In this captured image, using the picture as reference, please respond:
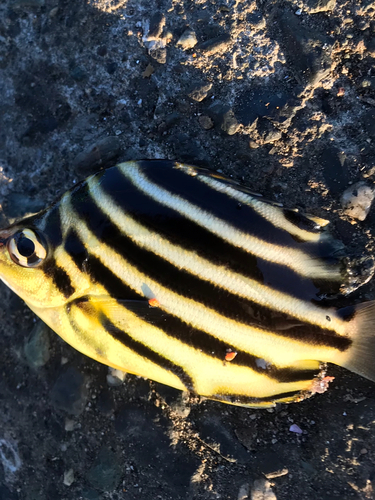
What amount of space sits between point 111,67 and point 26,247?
0.91 m

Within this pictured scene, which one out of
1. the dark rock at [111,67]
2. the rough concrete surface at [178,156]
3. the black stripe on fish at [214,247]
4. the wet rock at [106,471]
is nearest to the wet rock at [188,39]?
the rough concrete surface at [178,156]

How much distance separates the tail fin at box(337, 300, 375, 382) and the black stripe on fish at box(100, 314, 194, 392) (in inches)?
20.4

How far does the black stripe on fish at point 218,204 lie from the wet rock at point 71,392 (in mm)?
924

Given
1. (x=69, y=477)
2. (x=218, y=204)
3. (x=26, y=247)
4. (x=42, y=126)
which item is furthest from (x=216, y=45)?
(x=69, y=477)

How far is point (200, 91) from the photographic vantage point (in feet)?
5.11

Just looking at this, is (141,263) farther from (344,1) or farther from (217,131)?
(344,1)

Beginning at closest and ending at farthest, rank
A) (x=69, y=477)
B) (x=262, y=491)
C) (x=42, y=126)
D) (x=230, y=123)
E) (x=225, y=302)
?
1. (x=225, y=302)
2. (x=262, y=491)
3. (x=230, y=123)
4. (x=69, y=477)
5. (x=42, y=126)

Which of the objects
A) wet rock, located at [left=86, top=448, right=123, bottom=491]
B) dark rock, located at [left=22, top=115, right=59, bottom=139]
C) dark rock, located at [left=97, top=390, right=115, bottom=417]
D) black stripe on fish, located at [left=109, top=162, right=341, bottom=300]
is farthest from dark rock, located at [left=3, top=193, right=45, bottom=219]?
wet rock, located at [left=86, top=448, right=123, bottom=491]

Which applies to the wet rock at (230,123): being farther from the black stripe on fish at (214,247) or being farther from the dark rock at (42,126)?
the dark rock at (42,126)

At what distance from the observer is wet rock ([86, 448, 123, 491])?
1563mm

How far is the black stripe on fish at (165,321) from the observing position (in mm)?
1196

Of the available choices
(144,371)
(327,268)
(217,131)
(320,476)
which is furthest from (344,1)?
(320,476)

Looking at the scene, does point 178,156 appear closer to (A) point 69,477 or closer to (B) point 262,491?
(B) point 262,491

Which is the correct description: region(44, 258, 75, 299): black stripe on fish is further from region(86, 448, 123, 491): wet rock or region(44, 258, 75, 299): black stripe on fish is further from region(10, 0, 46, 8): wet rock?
region(10, 0, 46, 8): wet rock
